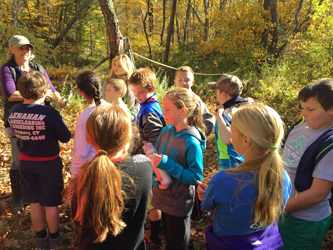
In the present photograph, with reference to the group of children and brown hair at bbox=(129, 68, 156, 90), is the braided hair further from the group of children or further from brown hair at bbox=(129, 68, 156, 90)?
brown hair at bbox=(129, 68, 156, 90)

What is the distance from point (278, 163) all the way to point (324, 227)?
3.16 ft

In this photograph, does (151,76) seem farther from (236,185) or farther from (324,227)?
(324,227)

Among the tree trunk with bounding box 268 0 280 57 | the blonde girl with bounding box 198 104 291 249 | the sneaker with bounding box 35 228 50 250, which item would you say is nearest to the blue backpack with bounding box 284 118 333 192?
the blonde girl with bounding box 198 104 291 249

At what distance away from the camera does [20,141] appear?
2574 mm

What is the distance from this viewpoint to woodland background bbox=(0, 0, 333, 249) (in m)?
5.01

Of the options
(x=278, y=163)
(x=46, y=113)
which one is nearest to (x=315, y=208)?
(x=278, y=163)

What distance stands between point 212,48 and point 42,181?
37.5ft

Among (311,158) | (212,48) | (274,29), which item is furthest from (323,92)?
(212,48)

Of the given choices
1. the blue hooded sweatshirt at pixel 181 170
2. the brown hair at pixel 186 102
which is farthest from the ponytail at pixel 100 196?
the brown hair at pixel 186 102

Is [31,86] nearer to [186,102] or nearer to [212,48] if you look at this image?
[186,102]

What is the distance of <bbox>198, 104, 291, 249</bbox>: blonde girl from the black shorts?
190 centimetres

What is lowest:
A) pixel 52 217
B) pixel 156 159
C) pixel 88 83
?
pixel 52 217

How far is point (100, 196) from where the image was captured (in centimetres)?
126

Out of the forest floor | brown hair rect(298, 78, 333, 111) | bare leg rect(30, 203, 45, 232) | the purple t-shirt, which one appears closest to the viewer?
brown hair rect(298, 78, 333, 111)
